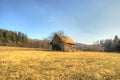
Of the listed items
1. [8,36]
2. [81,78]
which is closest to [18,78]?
[81,78]

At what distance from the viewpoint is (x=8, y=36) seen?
10419 centimetres

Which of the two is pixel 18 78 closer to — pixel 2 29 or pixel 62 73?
pixel 62 73

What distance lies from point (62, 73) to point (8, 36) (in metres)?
98.1

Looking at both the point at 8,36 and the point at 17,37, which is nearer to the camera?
the point at 8,36

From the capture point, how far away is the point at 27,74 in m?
11.8

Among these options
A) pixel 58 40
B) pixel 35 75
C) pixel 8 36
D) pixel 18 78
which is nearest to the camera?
pixel 18 78

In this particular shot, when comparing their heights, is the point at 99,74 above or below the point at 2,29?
below

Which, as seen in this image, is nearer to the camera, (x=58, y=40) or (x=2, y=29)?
(x=58, y=40)

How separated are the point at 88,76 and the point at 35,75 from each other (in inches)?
148

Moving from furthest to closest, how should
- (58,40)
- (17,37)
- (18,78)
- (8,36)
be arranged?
(17,37) → (8,36) → (58,40) → (18,78)

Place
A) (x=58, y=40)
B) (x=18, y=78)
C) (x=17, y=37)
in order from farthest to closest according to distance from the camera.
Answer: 1. (x=17, y=37)
2. (x=58, y=40)
3. (x=18, y=78)

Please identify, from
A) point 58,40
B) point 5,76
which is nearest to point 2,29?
point 58,40

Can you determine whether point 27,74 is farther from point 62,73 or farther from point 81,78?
point 81,78

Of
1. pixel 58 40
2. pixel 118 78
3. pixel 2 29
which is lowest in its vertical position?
pixel 118 78
